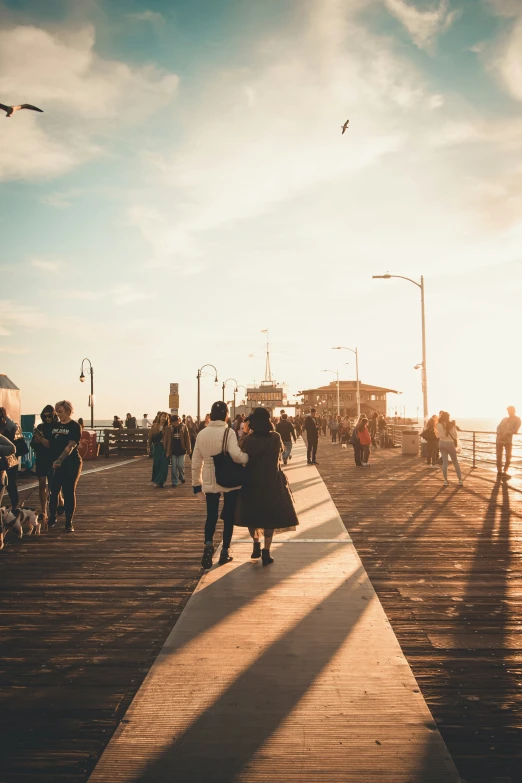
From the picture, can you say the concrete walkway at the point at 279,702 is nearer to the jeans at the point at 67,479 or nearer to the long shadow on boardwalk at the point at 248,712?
the long shadow on boardwalk at the point at 248,712

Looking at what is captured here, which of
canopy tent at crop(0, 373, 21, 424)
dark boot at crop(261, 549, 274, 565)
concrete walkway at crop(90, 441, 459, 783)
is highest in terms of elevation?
canopy tent at crop(0, 373, 21, 424)

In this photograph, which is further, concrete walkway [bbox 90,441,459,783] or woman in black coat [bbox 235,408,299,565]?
woman in black coat [bbox 235,408,299,565]

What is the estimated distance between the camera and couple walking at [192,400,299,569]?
689cm

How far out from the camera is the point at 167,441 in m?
15.0

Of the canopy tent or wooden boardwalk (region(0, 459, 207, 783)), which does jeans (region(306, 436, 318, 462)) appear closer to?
the canopy tent

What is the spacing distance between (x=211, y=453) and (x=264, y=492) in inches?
30.0

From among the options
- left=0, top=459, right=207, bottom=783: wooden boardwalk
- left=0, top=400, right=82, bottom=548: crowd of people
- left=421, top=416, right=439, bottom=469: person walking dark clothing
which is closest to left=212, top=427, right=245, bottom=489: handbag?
left=0, top=459, right=207, bottom=783: wooden boardwalk

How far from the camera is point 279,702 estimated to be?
3.61 meters

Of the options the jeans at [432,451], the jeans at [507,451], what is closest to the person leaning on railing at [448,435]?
the jeans at [507,451]

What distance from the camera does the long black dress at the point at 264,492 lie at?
6883mm

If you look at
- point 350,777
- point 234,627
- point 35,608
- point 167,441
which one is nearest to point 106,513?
point 167,441

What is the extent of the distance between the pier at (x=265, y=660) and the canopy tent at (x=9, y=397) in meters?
13.1

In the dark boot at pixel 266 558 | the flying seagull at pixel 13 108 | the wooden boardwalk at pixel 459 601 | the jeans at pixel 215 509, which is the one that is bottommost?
the wooden boardwalk at pixel 459 601

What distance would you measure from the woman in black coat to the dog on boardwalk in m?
3.74
